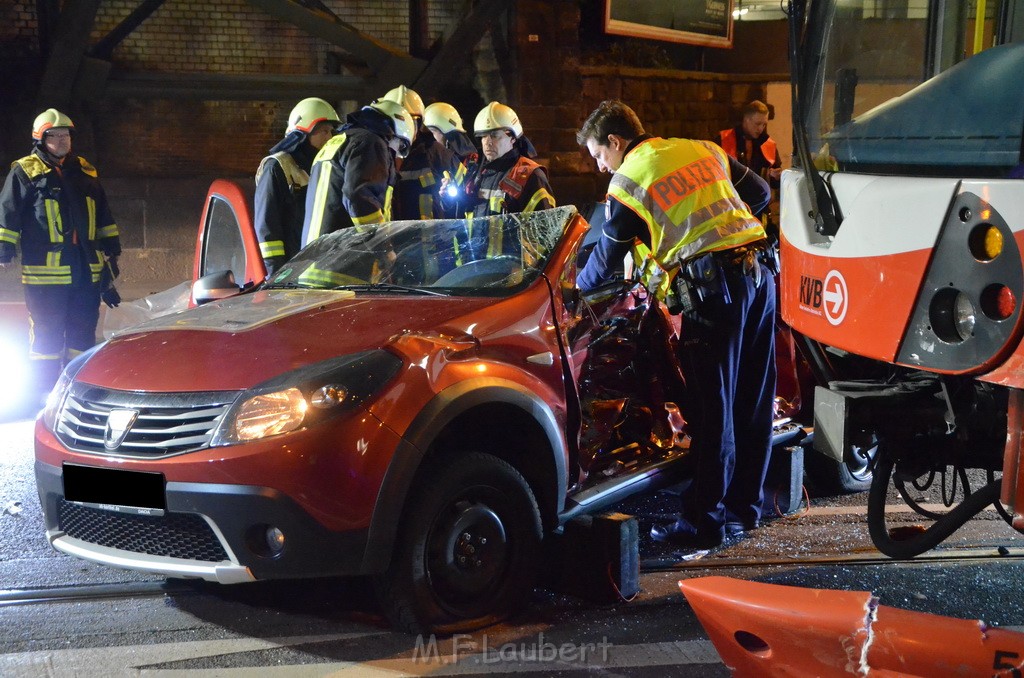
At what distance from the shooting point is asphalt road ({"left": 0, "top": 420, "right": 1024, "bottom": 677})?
3629 mm

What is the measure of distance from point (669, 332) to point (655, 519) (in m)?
1.00

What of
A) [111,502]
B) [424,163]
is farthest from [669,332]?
[424,163]

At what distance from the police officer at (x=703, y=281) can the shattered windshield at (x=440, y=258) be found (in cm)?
39

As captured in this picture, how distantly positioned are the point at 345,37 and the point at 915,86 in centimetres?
934

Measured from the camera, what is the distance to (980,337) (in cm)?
282

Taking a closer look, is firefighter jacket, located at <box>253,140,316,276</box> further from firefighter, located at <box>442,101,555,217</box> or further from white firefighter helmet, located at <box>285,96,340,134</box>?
firefighter, located at <box>442,101,555,217</box>

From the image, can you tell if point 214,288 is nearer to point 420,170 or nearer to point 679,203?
point 679,203

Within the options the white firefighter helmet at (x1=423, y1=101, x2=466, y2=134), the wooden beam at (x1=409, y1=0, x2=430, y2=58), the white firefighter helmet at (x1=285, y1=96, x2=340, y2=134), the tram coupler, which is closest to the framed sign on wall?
the wooden beam at (x1=409, y1=0, x2=430, y2=58)

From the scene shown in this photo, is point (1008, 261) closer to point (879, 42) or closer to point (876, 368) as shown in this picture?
point (876, 368)

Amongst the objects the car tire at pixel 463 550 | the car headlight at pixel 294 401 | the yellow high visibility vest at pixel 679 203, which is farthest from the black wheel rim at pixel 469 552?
the yellow high visibility vest at pixel 679 203

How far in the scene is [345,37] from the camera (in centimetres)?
1200

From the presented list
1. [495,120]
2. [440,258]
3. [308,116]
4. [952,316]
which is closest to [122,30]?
[308,116]

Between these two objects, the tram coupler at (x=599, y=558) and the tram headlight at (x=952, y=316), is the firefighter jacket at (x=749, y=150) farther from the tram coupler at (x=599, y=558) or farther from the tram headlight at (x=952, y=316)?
the tram headlight at (x=952, y=316)

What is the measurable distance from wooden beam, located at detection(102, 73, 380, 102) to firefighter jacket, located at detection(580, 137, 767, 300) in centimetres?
821
